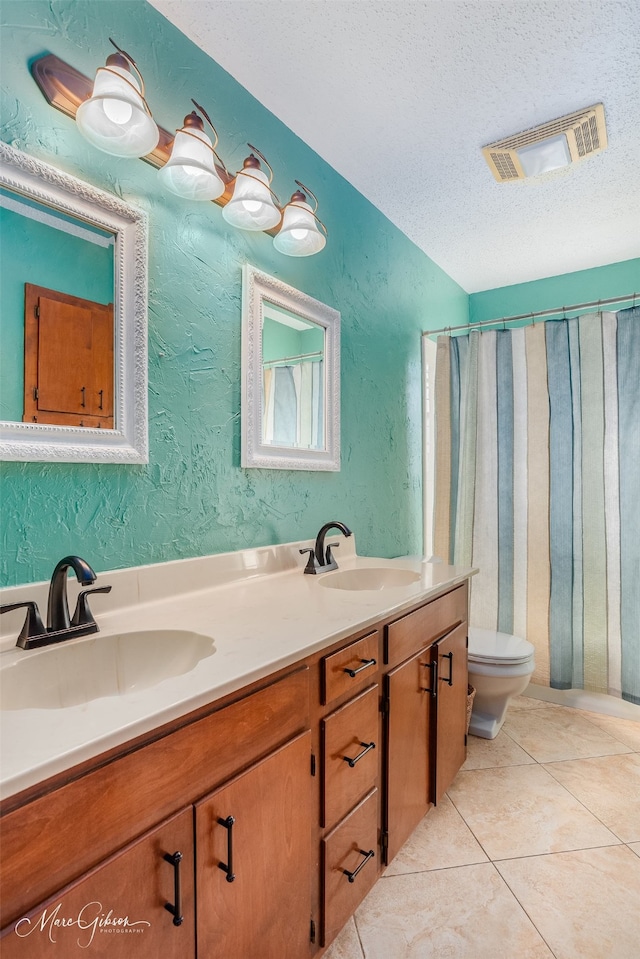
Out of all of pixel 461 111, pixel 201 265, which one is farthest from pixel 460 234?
pixel 201 265

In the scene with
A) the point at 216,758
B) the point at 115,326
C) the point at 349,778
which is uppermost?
the point at 115,326

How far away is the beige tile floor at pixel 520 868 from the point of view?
123 cm

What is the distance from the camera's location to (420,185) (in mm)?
2164

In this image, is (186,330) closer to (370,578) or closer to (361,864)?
(370,578)

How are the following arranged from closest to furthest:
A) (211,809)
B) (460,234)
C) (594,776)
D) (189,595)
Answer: (211,809), (189,595), (594,776), (460,234)

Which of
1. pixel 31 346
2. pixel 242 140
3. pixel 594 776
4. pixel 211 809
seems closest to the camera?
pixel 211 809

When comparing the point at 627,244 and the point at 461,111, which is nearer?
the point at 461,111

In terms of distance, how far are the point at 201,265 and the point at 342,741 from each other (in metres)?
1.32

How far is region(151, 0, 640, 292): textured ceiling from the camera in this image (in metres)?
1.38

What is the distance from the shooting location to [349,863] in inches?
46.3

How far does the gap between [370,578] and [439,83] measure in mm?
1679

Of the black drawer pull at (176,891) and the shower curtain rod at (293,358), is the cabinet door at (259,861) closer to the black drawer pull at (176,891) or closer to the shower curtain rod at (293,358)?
the black drawer pull at (176,891)

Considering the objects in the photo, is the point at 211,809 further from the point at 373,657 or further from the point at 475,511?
the point at 475,511

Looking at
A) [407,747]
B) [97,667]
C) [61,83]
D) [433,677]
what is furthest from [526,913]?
[61,83]
